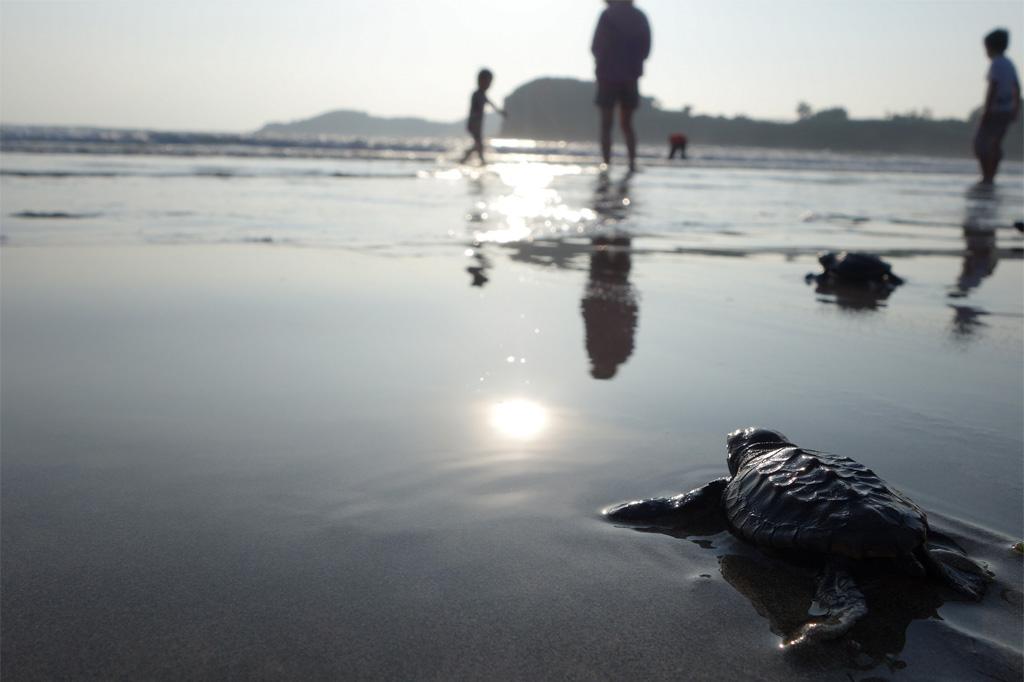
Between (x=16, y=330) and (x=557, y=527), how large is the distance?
239cm

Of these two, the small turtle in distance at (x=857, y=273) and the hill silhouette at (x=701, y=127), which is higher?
the hill silhouette at (x=701, y=127)

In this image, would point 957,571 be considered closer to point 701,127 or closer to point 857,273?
point 857,273

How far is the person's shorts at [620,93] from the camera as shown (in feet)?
41.9

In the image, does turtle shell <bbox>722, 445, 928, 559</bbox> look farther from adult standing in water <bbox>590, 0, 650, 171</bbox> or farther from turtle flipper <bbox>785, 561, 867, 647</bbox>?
adult standing in water <bbox>590, 0, 650, 171</bbox>

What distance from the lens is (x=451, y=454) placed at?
2.01 metres

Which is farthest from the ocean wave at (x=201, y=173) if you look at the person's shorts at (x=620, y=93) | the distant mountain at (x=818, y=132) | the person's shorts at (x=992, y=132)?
the distant mountain at (x=818, y=132)

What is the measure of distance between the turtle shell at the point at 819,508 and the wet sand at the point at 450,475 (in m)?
0.08

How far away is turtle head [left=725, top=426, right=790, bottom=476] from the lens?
1.91 meters

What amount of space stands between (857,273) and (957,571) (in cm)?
340

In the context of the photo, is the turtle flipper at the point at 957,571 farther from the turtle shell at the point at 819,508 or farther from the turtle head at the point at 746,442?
the turtle head at the point at 746,442

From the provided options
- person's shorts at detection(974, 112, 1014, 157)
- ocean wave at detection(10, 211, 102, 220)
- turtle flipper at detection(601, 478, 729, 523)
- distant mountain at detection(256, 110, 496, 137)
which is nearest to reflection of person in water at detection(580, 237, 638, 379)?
turtle flipper at detection(601, 478, 729, 523)

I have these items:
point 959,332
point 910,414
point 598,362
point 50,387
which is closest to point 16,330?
point 50,387

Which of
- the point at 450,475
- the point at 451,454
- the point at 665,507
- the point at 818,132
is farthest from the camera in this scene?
the point at 818,132

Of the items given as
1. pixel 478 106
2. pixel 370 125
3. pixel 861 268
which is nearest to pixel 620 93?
pixel 478 106
